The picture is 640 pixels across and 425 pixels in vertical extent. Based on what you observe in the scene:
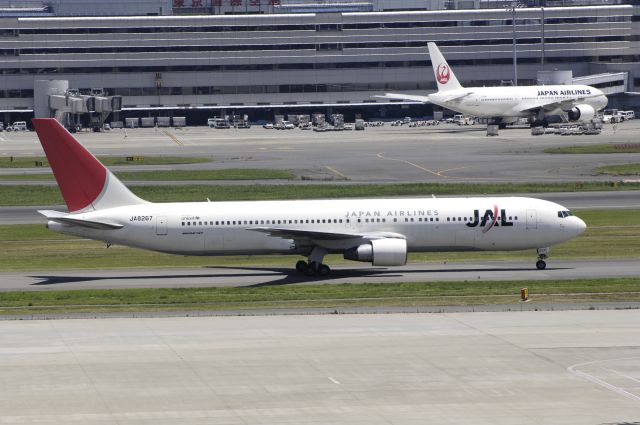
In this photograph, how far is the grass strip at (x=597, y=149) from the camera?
120 metres

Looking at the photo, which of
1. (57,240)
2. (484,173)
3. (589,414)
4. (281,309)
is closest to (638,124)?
(484,173)

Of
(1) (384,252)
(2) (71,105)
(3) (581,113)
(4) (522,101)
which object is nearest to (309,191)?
(1) (384,252)

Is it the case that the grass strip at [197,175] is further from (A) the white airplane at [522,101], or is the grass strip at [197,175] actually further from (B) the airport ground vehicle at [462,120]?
(B) the airport ground vehicle at [462,120]

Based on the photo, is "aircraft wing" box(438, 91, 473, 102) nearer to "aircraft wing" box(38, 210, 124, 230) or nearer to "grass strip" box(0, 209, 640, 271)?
"grass strip" box(0, 209, 640, 271)

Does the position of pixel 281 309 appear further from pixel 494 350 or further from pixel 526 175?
pixel 526 175

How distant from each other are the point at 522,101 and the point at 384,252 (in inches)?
4180

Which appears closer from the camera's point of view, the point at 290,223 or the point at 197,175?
the point at 290,223

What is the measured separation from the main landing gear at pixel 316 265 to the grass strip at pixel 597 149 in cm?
6798

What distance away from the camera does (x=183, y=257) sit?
2633 inches

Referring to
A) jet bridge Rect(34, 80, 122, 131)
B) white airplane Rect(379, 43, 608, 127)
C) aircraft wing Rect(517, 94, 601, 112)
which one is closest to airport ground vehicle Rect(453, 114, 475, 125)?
white airplane Rect(379, 43, 608, 127)

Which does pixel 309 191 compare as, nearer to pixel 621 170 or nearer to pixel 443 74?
pixel 621 170

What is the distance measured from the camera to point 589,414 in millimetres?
31641

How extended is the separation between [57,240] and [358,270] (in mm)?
22427

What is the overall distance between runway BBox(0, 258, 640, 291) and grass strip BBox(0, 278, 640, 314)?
1.98m
